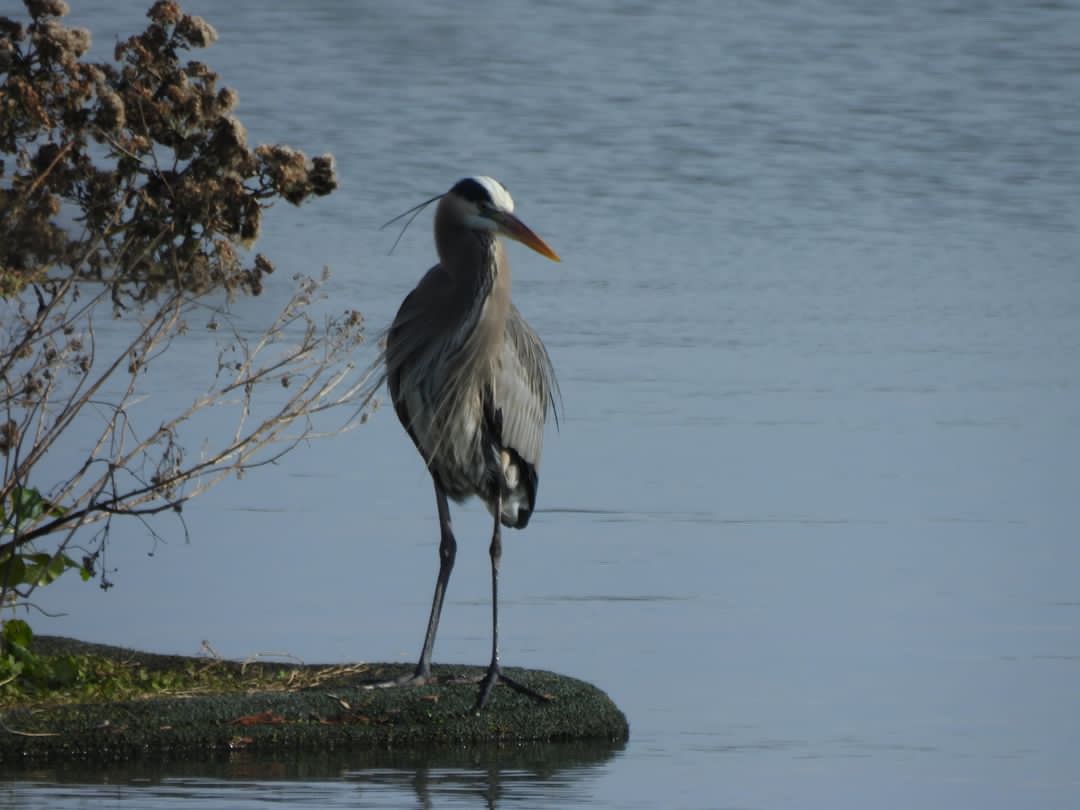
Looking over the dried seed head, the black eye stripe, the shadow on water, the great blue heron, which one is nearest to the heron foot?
the shadow on water

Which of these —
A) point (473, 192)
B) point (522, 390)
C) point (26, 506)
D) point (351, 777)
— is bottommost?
point (351, 777)

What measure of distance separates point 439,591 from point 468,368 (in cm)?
62

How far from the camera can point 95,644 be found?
666 cm

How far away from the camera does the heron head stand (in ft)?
21.3

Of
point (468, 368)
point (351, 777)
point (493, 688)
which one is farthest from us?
point (468, 368)

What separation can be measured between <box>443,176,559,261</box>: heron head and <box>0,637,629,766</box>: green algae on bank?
46.8 inches

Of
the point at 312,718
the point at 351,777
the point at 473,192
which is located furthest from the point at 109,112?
the point at 351,777

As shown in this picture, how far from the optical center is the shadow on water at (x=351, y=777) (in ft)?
17.8

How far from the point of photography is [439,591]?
6.52 meters

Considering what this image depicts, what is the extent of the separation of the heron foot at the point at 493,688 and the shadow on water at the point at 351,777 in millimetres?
161

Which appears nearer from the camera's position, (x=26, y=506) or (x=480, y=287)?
(x=26, y=506)

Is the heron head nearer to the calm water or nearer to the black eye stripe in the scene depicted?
the black eye stripe

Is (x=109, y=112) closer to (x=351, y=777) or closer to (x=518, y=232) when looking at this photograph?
(x=518, y=232)

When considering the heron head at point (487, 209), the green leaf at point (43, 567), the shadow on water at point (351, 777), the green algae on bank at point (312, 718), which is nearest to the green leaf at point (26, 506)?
the green leaf at point (43, 567)
